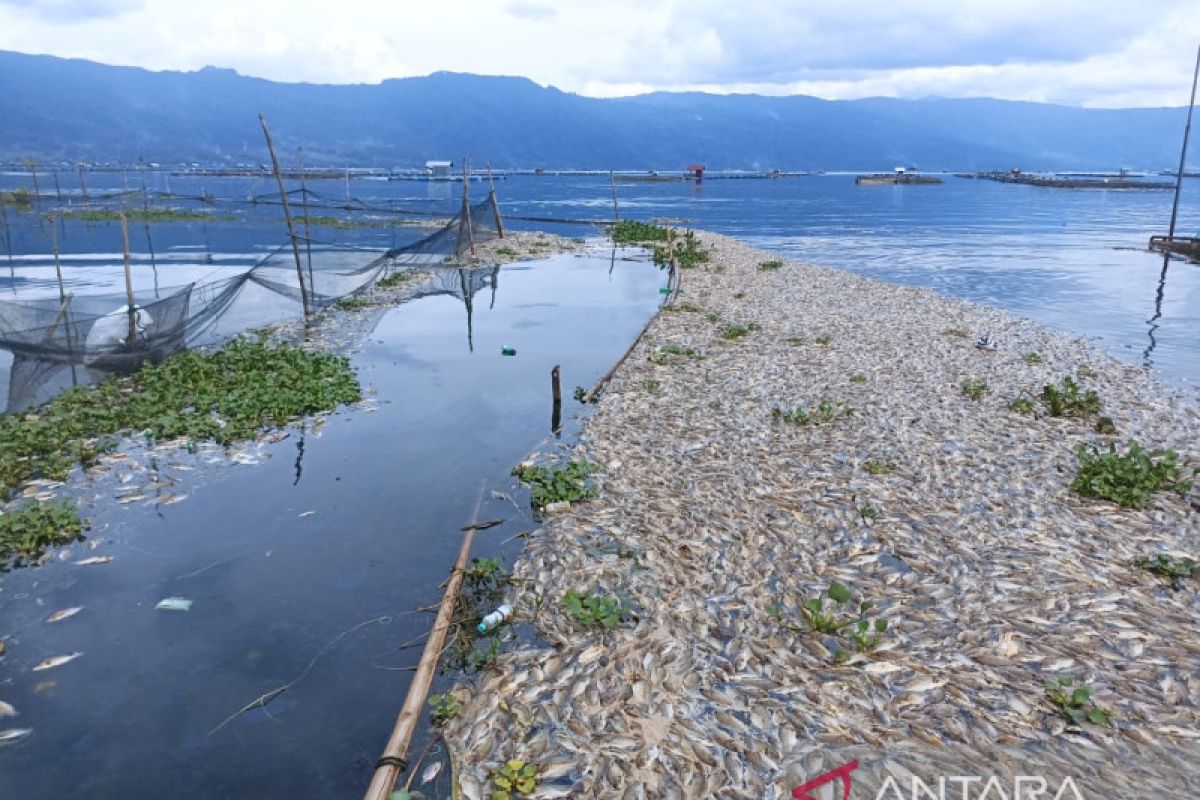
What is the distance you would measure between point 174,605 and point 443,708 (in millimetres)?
3980

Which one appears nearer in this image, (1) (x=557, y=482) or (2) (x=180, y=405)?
(1) (x=557, y=482)

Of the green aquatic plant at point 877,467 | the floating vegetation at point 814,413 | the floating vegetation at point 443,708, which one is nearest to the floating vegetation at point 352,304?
the floating vegetation at point 814,413

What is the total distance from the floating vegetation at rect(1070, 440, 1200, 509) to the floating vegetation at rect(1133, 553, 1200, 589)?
1.64 m

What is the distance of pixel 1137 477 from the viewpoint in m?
10.4

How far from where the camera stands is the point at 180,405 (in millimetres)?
14008

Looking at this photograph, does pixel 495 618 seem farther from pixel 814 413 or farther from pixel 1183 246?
pixel 1183 246

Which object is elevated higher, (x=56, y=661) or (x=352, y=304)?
(x=352, y=304)

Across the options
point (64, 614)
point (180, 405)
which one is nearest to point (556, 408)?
point (180, 405)

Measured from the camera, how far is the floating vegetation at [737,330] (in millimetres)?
20750

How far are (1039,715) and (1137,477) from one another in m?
6.07

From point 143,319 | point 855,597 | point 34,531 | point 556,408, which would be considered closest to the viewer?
point 855,597

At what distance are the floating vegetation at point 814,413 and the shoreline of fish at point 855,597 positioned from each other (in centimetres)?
24

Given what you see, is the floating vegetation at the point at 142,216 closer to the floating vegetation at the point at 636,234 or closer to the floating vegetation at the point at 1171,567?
the floating vegetation at the point at 636,234

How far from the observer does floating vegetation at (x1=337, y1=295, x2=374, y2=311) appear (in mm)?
25259
